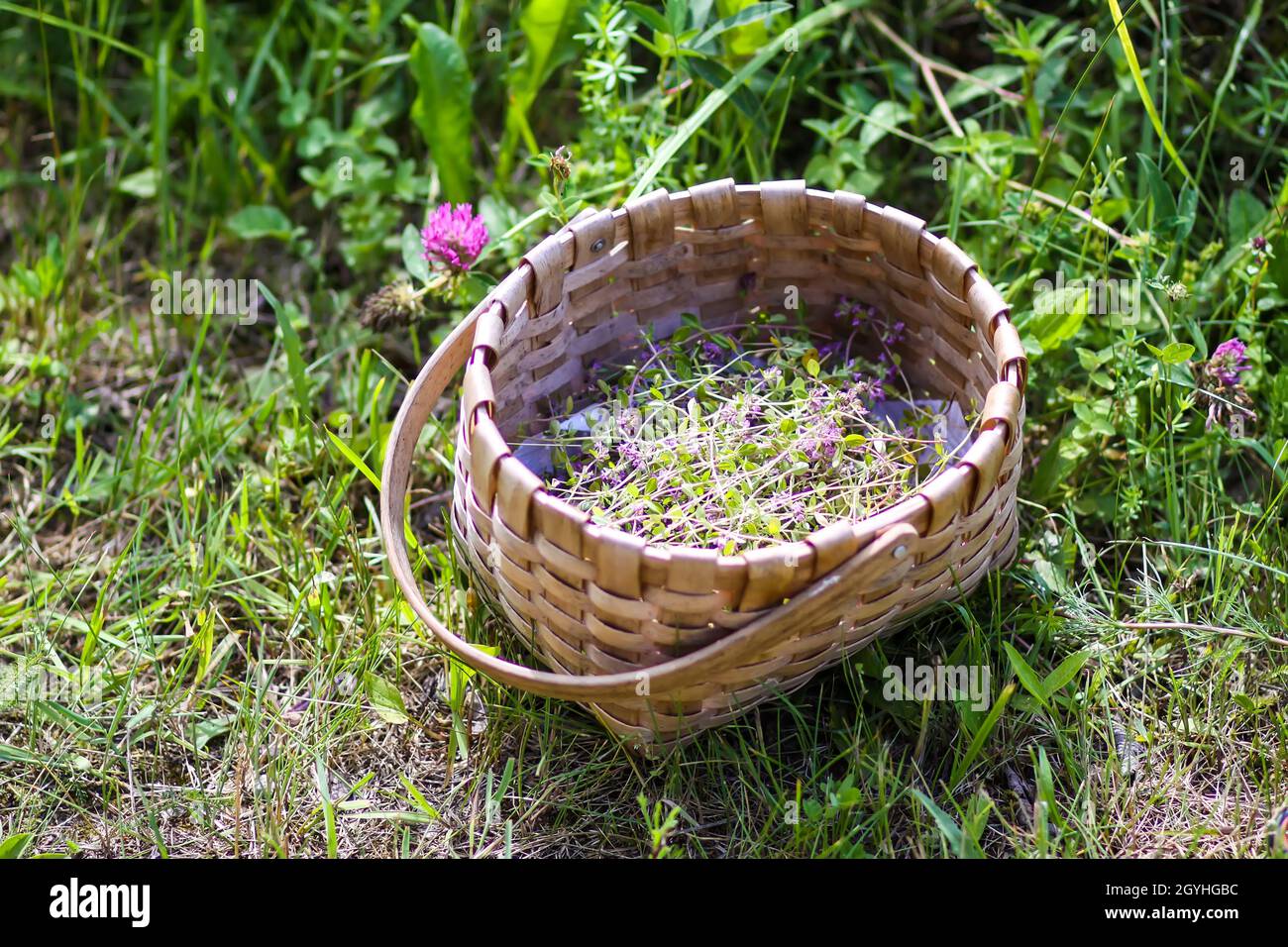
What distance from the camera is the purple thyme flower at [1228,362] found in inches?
78.4

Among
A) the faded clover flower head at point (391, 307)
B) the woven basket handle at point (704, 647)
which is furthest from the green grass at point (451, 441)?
the woven basket handle at point (704, 647)

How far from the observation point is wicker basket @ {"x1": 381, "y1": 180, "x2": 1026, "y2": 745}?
1.55 metres

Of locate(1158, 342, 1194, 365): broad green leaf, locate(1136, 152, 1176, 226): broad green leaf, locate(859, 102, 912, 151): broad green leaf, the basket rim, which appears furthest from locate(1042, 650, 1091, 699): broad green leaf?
locate(859, 102, 912, 151): broad green leaf

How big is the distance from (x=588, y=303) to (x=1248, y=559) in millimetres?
1081

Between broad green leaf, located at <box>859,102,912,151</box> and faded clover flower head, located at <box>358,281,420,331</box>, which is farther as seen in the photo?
broad green leaf, located at <box>859,102,912,151</box>

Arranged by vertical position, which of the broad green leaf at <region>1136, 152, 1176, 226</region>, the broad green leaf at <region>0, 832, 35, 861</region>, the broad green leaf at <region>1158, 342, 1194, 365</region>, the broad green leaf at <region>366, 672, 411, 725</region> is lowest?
the broad green leaf at <region>0, 832, 35, 861</region>

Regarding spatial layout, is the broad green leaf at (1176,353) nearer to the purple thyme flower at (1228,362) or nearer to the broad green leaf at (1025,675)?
the purple thyme flower at (1228,362)

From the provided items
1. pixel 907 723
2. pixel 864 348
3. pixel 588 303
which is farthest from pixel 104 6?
pixel 907 723

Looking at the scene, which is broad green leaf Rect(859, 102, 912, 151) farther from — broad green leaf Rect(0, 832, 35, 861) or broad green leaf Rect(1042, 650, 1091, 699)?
broad green leaf Rect(0, 832, 35, 861)

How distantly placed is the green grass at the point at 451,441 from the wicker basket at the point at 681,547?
0.13 metres

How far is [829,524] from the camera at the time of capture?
177 centimetres

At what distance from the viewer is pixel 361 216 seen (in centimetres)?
253

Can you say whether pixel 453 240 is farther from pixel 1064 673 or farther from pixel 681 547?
pixel 1064 673

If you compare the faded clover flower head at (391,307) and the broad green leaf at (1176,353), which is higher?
the broad green leaf at (1176,353)
